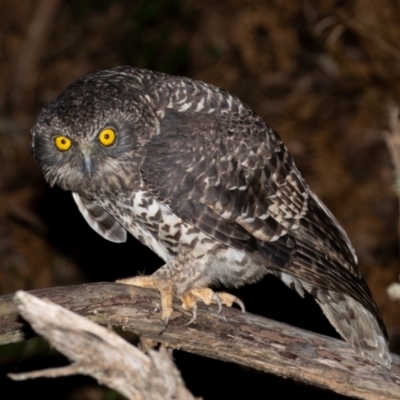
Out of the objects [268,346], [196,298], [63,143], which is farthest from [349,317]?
[63,143]

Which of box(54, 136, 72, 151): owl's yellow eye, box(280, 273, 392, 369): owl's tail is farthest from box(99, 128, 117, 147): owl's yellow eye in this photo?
box(280, 273, 392, 369): owl's tail

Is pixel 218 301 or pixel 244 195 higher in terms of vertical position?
pixel 244 195

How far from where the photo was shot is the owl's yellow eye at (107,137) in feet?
14.7

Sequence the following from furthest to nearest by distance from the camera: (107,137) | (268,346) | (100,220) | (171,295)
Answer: (100,220) < (107,137) < (171,295) < (268,346)

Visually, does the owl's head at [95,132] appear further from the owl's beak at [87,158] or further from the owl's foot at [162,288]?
the owl's foot at [162,288]

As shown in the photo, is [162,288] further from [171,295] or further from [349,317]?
[349,317]

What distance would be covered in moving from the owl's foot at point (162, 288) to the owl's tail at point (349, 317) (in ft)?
2.74

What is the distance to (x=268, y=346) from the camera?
4.30 metres

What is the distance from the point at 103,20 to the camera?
32.4ft

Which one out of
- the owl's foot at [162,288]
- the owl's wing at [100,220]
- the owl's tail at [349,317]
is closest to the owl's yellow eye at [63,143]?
the owl's wing at [100,220]

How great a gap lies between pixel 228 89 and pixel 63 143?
4.86 meters

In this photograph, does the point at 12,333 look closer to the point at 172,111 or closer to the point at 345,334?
the point at 172,111

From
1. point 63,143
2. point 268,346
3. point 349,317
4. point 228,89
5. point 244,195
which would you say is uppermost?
point 228,89

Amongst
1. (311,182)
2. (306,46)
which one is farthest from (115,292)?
(306,46)
